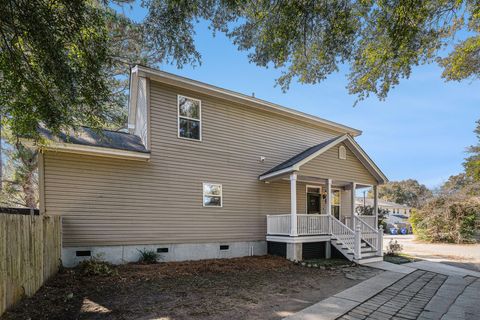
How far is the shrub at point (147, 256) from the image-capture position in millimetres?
9391

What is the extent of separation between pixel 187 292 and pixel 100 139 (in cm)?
550

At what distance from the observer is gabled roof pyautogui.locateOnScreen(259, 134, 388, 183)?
11289 mm

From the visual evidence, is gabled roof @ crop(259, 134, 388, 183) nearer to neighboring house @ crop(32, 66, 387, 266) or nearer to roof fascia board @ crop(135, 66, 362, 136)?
neighboring house @ crop(32, 66, 387, 266)

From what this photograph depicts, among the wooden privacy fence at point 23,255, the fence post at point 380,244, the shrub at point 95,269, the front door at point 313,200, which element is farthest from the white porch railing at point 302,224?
the wooden privacy fence at point 23,255

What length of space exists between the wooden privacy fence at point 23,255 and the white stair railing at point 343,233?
9725mm

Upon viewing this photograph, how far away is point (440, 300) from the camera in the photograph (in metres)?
6.46

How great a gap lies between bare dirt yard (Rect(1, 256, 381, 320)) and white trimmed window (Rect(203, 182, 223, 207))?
2.37 metres

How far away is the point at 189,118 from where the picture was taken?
1095 centimetres

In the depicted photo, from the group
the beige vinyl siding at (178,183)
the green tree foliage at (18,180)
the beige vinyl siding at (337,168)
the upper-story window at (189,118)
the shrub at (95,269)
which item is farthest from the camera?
the green tree foliage at (18,180)

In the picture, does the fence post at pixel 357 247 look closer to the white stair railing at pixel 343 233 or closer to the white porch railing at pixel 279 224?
the white stair railing at pixel 343 233

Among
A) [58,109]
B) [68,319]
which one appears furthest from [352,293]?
[58,109]

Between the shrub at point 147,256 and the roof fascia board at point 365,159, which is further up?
the roof fascia board at point 365,159

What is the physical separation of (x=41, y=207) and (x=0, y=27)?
5.22m

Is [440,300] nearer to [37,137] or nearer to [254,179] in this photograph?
[254,179]
